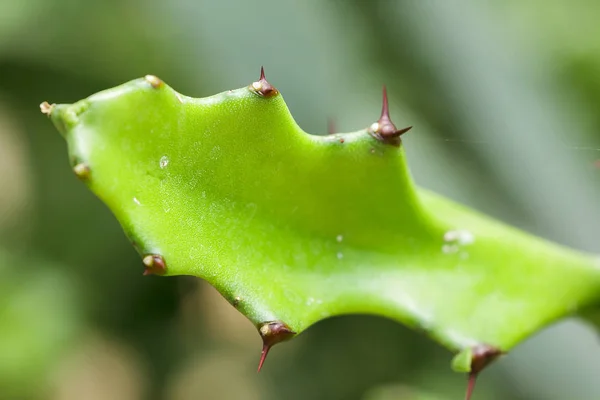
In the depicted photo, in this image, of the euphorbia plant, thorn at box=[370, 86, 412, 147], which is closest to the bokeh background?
the euphorbia plant

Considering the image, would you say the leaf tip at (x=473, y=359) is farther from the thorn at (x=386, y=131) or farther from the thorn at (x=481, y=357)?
the thorn at (x=386, y=131)

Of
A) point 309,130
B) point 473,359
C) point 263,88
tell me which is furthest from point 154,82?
point 309,130

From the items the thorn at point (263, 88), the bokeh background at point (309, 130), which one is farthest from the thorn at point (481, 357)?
the bokeh background at point (309, 130)

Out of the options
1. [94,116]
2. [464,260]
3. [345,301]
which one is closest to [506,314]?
[464,260]

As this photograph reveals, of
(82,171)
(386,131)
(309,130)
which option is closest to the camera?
(82,171)

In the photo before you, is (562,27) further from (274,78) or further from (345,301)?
(345,301)

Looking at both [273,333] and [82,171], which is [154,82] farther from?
[273,333]

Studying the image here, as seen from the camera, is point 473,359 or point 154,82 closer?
point 154,82

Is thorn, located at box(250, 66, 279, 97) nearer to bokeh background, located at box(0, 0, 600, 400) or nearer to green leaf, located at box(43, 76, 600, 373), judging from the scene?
green leaf, located at box(43, 76, 600, 373)
